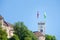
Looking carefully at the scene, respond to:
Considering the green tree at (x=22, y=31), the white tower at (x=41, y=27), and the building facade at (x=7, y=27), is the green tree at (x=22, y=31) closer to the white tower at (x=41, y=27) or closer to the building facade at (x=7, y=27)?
the building facade at (x=7, y=27)

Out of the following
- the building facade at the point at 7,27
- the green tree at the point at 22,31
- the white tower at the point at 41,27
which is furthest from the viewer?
the white tower at the point at 41,27

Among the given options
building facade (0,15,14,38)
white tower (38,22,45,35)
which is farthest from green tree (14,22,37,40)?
white tower (38,22,45,35)

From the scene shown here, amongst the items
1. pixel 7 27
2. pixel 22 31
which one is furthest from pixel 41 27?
pixel 22 31

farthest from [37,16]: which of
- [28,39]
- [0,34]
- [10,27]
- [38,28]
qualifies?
[0,34]

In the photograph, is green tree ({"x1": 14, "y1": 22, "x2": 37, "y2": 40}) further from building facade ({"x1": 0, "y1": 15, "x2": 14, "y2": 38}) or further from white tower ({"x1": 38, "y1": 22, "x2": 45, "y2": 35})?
white tower ({"x1": 38, "y1": 22, "x2": 45, "y2": 35})

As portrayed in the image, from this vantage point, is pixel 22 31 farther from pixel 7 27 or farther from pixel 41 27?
pixel 41 27

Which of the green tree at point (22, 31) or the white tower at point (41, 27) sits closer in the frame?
the green tree at point (22, 31)

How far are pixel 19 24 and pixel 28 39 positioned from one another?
35.2ft

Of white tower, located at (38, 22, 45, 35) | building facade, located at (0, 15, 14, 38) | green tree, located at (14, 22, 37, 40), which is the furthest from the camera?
white tower, located at (38, 22, 45, 35)

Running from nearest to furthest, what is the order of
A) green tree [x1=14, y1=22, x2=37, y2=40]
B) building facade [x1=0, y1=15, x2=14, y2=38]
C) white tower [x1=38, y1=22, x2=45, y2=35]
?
1. green tree [x1=14, y1=22, x2=37, y2=40]
2. building facade [x1=0, y1=15, x2=14, y2=38]
3. white tower [x1=38, y1=22, x2=45, y2=35]

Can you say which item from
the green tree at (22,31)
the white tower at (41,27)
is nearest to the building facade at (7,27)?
the green tree at (22,31)

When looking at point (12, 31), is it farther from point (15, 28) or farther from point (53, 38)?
point (53, 38)

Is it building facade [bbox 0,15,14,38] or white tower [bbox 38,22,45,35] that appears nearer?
building facade [bbox 0,15,14,38]

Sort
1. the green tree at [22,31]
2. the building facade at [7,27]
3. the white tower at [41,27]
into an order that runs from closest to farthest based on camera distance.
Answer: the green tree at [22,31]
the building facade at [7,27]
the white tower at [41,27]
